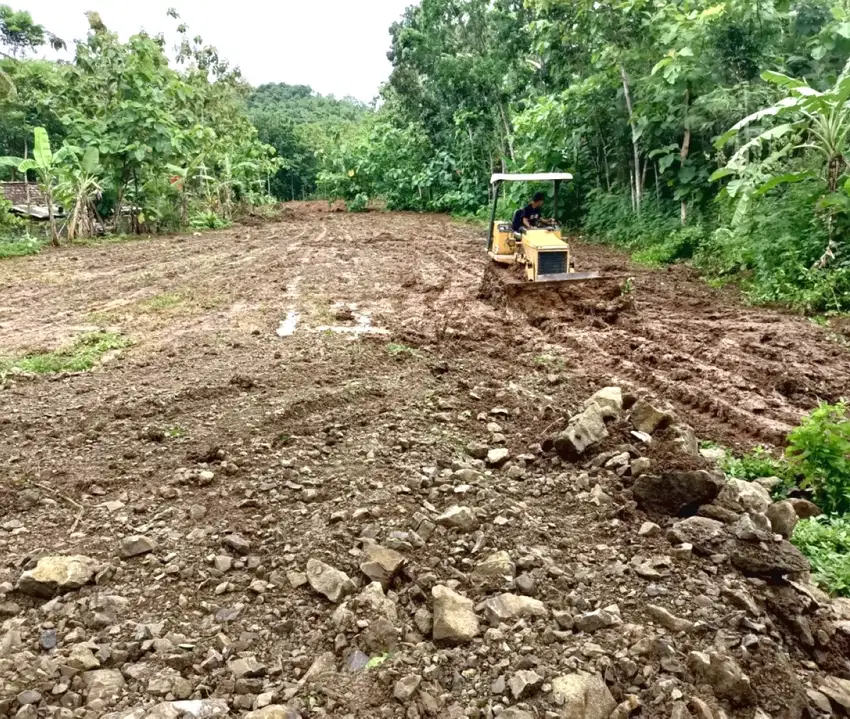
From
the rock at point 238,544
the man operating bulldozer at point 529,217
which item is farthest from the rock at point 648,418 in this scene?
the man operating bulldozer at point 529,217

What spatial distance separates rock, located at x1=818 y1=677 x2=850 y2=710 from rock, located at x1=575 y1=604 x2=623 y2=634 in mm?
765

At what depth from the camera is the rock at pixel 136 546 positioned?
305 cm

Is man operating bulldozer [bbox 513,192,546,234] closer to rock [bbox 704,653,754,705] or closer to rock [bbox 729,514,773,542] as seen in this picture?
rock [bbox 729,514,773,542]

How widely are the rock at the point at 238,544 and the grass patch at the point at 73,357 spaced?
3.90 m

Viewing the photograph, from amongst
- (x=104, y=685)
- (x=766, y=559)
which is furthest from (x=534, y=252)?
(x=104, y=685)

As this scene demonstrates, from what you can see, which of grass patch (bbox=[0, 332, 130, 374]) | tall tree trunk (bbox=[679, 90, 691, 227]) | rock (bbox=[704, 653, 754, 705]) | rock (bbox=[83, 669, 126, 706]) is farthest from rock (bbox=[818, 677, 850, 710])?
tall tree trunk (bbox=[679, 90, 691, 227])

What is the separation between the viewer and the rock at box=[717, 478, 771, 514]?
3352 mm

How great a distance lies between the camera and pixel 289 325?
25.5 feet

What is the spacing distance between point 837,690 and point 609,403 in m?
→ 2.08

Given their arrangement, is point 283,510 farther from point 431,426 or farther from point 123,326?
point 123,326

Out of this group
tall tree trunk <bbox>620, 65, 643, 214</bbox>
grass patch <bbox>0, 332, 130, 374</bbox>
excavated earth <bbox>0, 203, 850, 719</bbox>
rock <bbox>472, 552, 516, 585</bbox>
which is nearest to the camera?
excavated earth <bbox>0, 203, 850, 719</bbox>

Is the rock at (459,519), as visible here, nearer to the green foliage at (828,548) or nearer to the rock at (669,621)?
the rock at (669,621)

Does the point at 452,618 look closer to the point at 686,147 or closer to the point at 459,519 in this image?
the point at 459,519

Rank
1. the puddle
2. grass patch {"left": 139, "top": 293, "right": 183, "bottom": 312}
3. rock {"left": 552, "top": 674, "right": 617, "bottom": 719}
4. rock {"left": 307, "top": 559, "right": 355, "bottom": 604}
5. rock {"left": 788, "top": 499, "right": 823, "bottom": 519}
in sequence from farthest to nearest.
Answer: grass patch {"left": 139, "top": 293, "right": 183, "bottom": 312} → the puddle → rock {"left": 788, "top": 499, "right": 823, "bottom": 519} → rock {"left": 307, "top": 559, "right": 355, "bottom": 604} → rock {"left": 552, "top": 674, "right": 617, "bottom": 719}
